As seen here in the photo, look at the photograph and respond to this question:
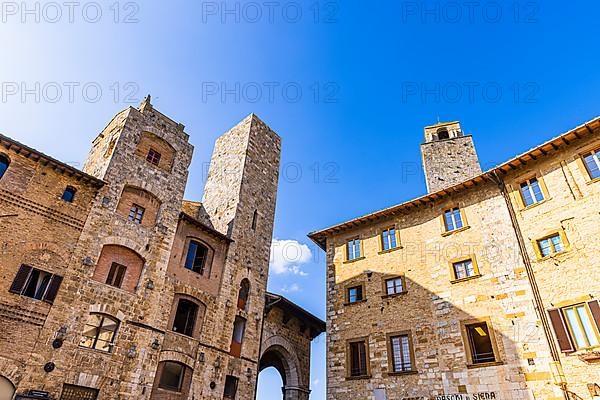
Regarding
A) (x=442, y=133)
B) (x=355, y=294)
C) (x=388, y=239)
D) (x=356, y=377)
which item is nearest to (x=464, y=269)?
(x=388, y=239)

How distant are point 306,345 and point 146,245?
12022 mm

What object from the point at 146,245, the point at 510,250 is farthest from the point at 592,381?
the point at 146,245

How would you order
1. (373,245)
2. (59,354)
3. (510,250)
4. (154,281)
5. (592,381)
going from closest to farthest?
1. (592,381)
2. (59,354)
3. (510,250)
4. (154,281)
5. (373,245)

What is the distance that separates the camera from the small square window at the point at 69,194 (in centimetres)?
1475

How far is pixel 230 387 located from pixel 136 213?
30.0 feet

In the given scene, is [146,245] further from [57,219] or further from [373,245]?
[373,245]

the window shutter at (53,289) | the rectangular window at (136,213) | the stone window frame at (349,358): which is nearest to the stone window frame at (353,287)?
the stone window frame at (349,358)

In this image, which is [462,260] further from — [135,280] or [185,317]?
[135,280]

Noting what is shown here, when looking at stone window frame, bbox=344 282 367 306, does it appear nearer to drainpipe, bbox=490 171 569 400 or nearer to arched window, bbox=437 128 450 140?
drainpipe, bbox=490 171 569 400

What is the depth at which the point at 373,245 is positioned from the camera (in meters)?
19.5

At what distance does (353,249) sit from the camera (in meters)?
20.3

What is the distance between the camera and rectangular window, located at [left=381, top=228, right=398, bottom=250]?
19.0 metres

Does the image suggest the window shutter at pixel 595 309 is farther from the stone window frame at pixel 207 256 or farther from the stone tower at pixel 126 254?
the stone tower at pixel 126 254

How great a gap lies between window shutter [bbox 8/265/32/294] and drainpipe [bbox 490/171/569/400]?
58.9 feet
